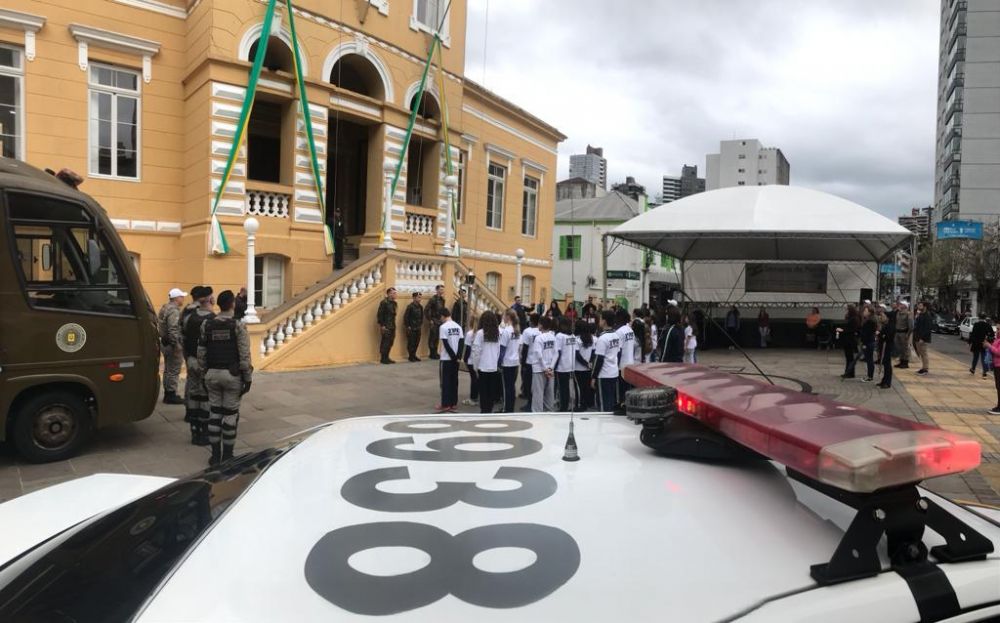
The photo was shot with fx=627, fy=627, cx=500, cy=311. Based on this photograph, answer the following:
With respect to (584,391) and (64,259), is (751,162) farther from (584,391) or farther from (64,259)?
(64,259)

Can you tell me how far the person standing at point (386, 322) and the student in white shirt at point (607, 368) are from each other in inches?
260

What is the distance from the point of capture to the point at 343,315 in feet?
46.7

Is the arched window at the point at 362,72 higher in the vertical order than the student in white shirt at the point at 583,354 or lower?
higher

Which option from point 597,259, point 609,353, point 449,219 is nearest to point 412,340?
point 449,219

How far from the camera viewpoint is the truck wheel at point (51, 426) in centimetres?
666

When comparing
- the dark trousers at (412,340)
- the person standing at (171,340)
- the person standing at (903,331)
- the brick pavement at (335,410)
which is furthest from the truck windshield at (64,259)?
the person standing at (903,331)

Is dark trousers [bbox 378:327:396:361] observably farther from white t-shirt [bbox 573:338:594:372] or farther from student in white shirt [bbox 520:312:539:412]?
white t-shirt [bbox 573:338:594:372]

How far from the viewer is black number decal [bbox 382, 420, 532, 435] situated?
244 centimetres

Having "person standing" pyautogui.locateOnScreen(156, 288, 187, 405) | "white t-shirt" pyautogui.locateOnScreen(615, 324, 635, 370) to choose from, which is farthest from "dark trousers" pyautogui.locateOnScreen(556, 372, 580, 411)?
"person standing" pyautogui.locateOnScreen(156, 288, 187, 405)

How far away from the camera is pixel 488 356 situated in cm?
977

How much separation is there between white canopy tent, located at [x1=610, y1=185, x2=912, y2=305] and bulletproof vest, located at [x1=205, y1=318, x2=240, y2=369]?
48.8 ft

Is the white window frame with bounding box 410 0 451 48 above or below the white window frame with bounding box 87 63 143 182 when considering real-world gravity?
above

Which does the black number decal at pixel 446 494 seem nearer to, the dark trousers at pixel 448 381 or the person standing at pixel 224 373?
the person standing at pixel 224 373

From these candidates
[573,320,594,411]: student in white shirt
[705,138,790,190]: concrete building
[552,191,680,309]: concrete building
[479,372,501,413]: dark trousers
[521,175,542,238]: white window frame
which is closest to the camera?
[573,320,594,411]: student in white shirt
